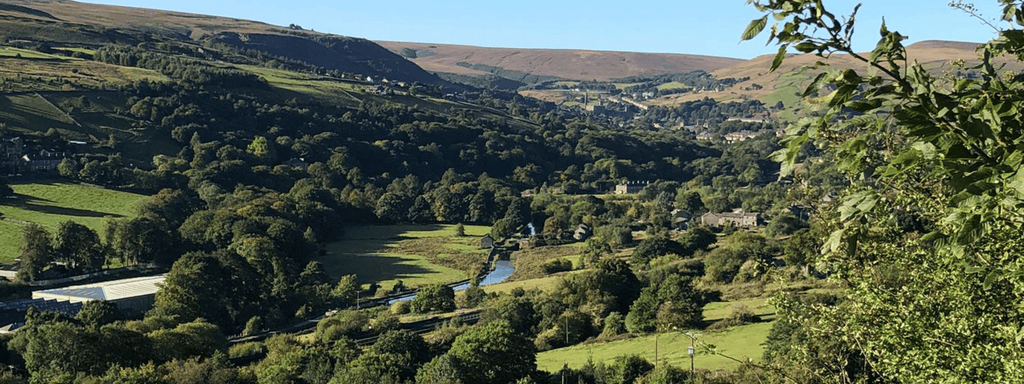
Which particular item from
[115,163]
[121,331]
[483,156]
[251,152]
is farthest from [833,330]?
[483,156]

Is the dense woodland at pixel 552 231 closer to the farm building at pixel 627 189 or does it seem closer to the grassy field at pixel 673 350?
the grassy field at pixel 673 350

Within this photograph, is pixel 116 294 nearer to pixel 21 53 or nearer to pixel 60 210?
pixel 60 210

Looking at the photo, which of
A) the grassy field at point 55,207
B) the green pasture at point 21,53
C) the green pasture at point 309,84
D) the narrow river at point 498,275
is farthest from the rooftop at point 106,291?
the green pasture at point 309,84

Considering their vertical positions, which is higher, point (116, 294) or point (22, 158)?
point (22, 158)

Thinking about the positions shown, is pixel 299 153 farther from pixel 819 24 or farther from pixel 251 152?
pixel 819 24

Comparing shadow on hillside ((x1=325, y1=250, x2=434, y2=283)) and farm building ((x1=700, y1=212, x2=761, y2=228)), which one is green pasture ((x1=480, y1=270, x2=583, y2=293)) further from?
farm building ((x1=700, y1=212, x2=761, y2=228))

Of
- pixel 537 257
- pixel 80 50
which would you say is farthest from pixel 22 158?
pixel 80 50
